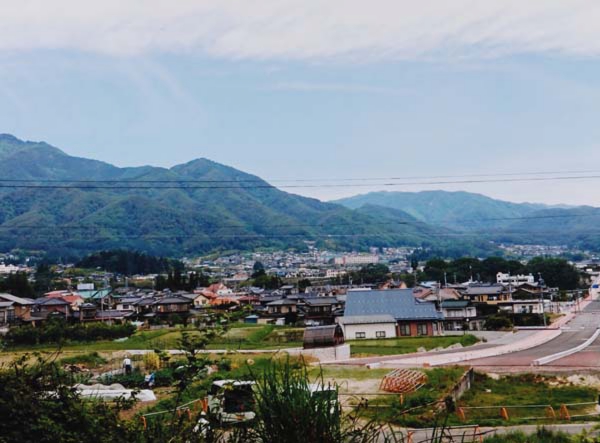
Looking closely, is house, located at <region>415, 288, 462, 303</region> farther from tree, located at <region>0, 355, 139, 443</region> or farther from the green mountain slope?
the green mountain slope

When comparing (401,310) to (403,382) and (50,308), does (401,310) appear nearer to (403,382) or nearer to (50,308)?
(403,382)

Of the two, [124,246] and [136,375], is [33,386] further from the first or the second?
[124,246]

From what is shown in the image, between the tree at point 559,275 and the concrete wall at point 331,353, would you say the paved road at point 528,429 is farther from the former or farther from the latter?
the tree at point 559,275

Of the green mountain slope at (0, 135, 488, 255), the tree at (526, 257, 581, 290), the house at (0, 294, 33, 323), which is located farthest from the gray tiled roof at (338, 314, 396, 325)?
the green mountain slope at (0, 135, 488, 255)

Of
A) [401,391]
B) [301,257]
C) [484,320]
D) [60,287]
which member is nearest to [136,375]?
[401,391]

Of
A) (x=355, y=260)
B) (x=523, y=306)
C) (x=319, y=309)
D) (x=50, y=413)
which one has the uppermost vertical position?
(x=50, y=413)

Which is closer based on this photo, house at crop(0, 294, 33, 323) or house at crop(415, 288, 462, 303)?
house at crop(0, 294, 33, 323)

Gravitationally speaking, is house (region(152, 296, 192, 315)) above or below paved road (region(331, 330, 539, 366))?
above

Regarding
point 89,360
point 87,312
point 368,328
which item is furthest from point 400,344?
point 87,312
